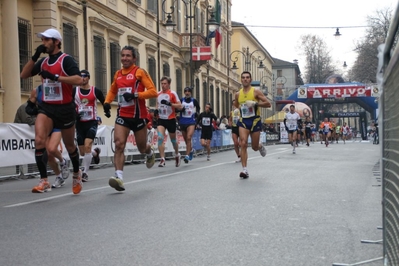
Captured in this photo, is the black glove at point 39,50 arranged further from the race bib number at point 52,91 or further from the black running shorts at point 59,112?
the black running shorts at point 59,112

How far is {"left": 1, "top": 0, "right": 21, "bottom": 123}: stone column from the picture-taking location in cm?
1966

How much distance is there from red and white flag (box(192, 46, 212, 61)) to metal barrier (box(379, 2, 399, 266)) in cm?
3445

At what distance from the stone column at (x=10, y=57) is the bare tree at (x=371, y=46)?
4387cm

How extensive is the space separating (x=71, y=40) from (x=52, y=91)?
15.6 m

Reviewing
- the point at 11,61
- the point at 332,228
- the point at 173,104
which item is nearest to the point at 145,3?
the point at 11,61

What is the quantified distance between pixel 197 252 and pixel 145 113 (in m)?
4.86

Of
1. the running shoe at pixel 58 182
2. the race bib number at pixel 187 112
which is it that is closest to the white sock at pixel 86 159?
the running shoe at pixel 58 182

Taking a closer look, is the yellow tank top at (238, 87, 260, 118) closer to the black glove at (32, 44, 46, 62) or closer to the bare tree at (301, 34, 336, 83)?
the black glove at (32, 44, 46, 62)

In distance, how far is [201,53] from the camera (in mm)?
39406

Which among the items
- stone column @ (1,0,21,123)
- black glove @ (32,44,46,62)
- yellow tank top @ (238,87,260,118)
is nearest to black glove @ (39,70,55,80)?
black glove @ (32,44,46,62)

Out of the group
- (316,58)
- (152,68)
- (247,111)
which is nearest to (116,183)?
(247,111)

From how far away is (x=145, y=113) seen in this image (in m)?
9.92

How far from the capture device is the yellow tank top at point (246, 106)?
12.6 metres

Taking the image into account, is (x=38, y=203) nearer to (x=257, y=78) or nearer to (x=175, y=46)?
(x=175, y=46)
